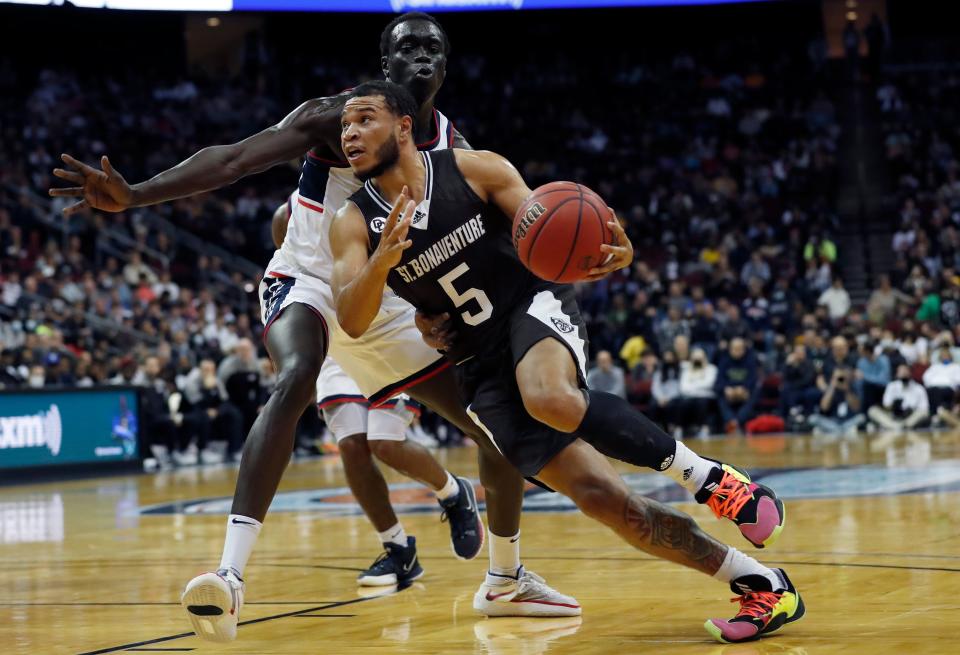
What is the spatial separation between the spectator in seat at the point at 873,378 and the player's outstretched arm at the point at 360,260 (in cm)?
1381

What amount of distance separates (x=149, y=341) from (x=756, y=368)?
831cm

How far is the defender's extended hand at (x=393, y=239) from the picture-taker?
436 cm

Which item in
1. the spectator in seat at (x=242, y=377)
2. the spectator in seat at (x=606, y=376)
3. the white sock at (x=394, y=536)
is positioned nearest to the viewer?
the white sock at (x=394, y=536)

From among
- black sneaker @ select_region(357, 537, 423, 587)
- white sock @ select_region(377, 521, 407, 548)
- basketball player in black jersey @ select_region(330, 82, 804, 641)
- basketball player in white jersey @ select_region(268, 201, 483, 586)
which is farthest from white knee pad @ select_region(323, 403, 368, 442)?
basketball player in black jersey @ select_region(330, 82, 804, 641)

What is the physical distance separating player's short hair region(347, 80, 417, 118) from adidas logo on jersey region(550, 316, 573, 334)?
97 centimetres

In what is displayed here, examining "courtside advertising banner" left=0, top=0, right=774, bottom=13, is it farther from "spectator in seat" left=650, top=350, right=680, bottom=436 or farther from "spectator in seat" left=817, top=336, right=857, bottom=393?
"spectator in seat" left=817, top=336, right=857, bottom=393

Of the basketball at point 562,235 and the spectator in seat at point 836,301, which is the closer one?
the basketball at point 562,235

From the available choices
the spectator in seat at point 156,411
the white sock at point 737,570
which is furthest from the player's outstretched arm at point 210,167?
the spectator in seat at point 156,411

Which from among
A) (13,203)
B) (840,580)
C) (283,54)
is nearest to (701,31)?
(283,54)

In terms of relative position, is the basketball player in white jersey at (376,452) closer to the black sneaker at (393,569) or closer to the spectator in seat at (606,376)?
the black sneaker at (393,569)

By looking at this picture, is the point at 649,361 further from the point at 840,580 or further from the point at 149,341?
the point at 840,580

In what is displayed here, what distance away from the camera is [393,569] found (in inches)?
230

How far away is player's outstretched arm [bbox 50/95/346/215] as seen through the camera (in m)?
4.67

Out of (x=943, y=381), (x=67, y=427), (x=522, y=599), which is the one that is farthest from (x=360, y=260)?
(x=943, y=381)
